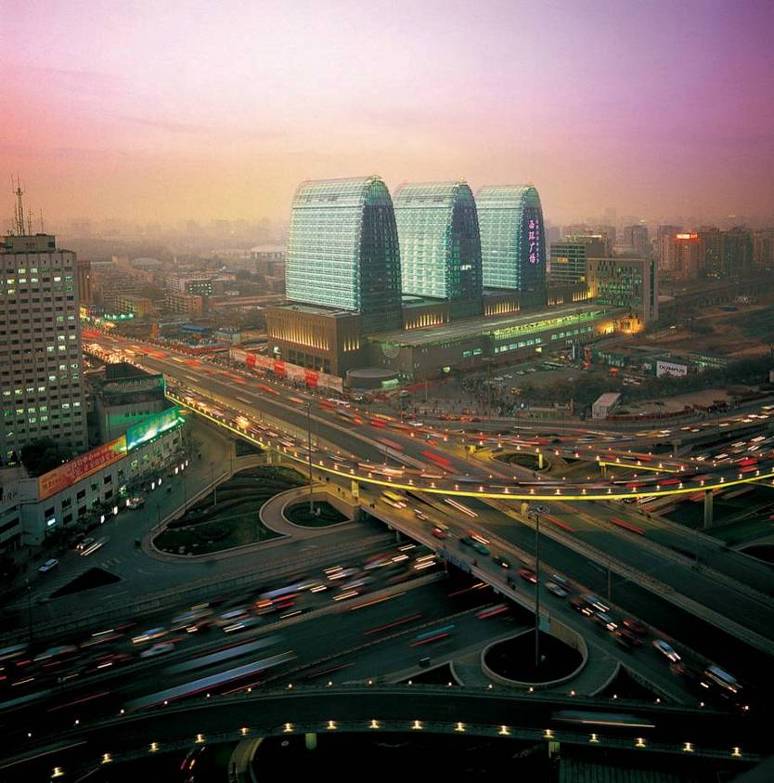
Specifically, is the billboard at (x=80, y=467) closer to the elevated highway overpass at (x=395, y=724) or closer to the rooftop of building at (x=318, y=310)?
the elevated highway overpass at (x=395, y=724)

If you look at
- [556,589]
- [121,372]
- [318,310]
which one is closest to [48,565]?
[556,589]

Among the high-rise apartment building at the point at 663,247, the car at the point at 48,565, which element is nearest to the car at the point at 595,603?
the car at the point at 48,565

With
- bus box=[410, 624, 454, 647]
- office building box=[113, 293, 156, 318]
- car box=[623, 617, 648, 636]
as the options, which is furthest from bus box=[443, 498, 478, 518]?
office building box=[113, 293, 156, 318]

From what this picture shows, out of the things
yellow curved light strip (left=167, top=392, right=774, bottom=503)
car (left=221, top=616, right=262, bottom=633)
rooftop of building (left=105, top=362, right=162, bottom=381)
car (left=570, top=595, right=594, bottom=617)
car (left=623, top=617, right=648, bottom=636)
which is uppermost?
rooftop of building (left=105, top=362, right=162, bottom=381)

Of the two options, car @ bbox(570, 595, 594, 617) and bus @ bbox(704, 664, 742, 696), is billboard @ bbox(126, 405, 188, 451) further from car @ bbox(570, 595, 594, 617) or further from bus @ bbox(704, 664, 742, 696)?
bus @ bbox(704, 664, 742, 696)

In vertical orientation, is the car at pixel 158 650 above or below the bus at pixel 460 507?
below

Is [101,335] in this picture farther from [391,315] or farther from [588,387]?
[588,387]
